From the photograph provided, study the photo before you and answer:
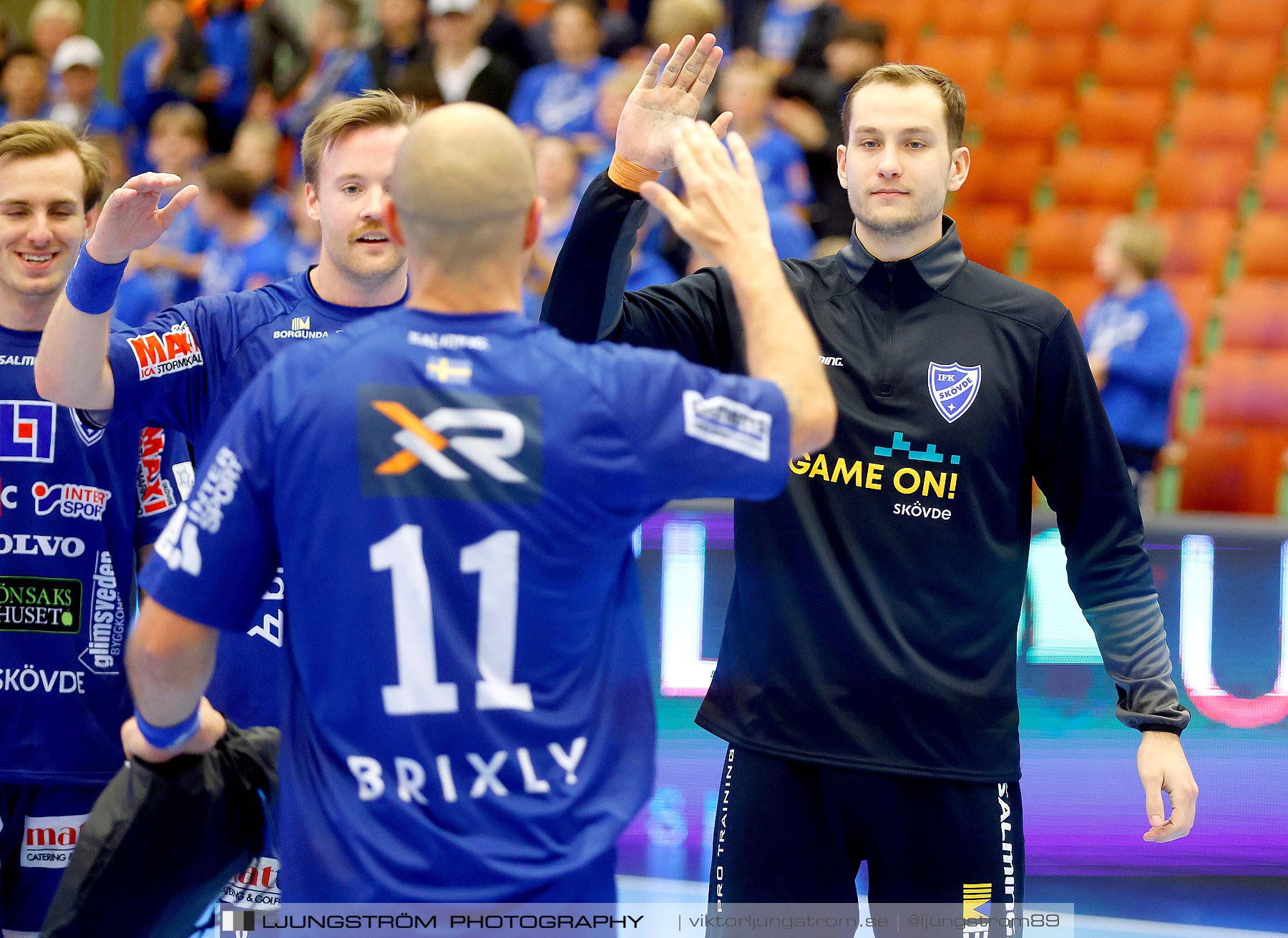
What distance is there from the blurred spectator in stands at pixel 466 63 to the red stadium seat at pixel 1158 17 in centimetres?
528

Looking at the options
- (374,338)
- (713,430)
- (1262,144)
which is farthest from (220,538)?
(1262,144)

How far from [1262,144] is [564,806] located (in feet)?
35.6

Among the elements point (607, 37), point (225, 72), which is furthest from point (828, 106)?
point (225, 72)

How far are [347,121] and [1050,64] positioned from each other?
388 inches

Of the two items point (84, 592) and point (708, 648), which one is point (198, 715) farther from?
point (708, 648)

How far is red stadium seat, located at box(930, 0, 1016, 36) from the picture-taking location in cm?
1248

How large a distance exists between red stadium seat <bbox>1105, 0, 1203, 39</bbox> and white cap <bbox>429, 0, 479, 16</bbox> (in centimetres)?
551

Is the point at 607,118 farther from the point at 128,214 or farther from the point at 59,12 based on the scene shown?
the point at 59,12

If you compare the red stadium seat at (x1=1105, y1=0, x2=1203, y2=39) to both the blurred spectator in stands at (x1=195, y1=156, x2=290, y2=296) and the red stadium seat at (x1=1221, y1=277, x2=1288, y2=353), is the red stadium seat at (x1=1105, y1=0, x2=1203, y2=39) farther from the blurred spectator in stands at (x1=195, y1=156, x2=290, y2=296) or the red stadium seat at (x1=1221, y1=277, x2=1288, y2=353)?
the blurred spectator in stands at (x1=195, y1=156, x2=290, y2=296)

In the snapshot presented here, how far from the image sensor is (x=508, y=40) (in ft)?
33.7

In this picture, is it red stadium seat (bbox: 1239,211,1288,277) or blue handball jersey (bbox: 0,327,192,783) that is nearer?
blue handball jersey (bbox: 0,327,192,783)

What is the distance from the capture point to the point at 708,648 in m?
5.62

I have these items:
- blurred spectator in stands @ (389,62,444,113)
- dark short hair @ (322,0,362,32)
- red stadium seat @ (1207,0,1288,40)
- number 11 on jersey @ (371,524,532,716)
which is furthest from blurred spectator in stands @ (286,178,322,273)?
red stadium seat @ (1207,0,1288,40)

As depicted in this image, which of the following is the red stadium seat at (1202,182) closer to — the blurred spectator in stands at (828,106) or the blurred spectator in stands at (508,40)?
the blurred spectator in stands at (828,106)
